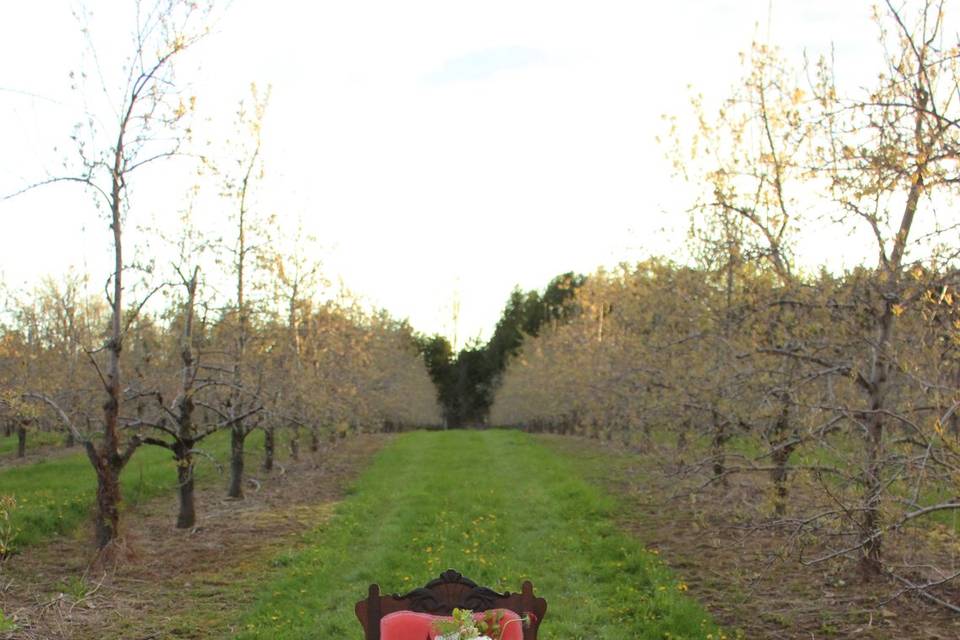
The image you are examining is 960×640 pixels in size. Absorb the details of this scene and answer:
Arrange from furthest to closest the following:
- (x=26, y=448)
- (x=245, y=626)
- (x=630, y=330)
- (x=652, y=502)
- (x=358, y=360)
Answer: (x=26, y=448)
(x=358, y=360)
(x=630, y=330)
(x=652, y=502)
(x=245, y=626)

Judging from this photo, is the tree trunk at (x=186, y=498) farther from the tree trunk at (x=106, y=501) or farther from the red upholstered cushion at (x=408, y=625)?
the red upholstered cushion at (x=408, y=625)

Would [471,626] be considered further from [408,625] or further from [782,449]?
[782,449]

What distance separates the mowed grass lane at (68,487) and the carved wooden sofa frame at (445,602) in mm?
4685

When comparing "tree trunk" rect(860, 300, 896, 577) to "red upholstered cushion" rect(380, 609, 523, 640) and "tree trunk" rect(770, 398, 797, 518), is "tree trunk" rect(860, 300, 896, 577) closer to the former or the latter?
"tree trunk" rect(770, 398, 797, 518)

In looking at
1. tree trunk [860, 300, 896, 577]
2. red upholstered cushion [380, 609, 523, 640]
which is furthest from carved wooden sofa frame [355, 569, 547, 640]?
tree trunk [860, 300, 896, 577]

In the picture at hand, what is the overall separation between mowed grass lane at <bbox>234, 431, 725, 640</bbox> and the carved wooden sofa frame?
9.44 feet

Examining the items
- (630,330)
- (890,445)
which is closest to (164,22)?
(890,445)

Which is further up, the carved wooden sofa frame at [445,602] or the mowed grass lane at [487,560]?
the carved wooden sofa frame at [445,602]

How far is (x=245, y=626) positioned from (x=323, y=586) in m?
1.43

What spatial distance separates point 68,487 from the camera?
15945 mm

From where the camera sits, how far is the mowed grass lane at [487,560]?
7398 millimetres

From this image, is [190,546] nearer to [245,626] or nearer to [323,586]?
[323,586]

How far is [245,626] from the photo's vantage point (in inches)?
292

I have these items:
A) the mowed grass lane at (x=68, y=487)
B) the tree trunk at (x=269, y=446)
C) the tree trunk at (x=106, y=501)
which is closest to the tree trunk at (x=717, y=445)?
the tree trunk at (x=106, y=501)
